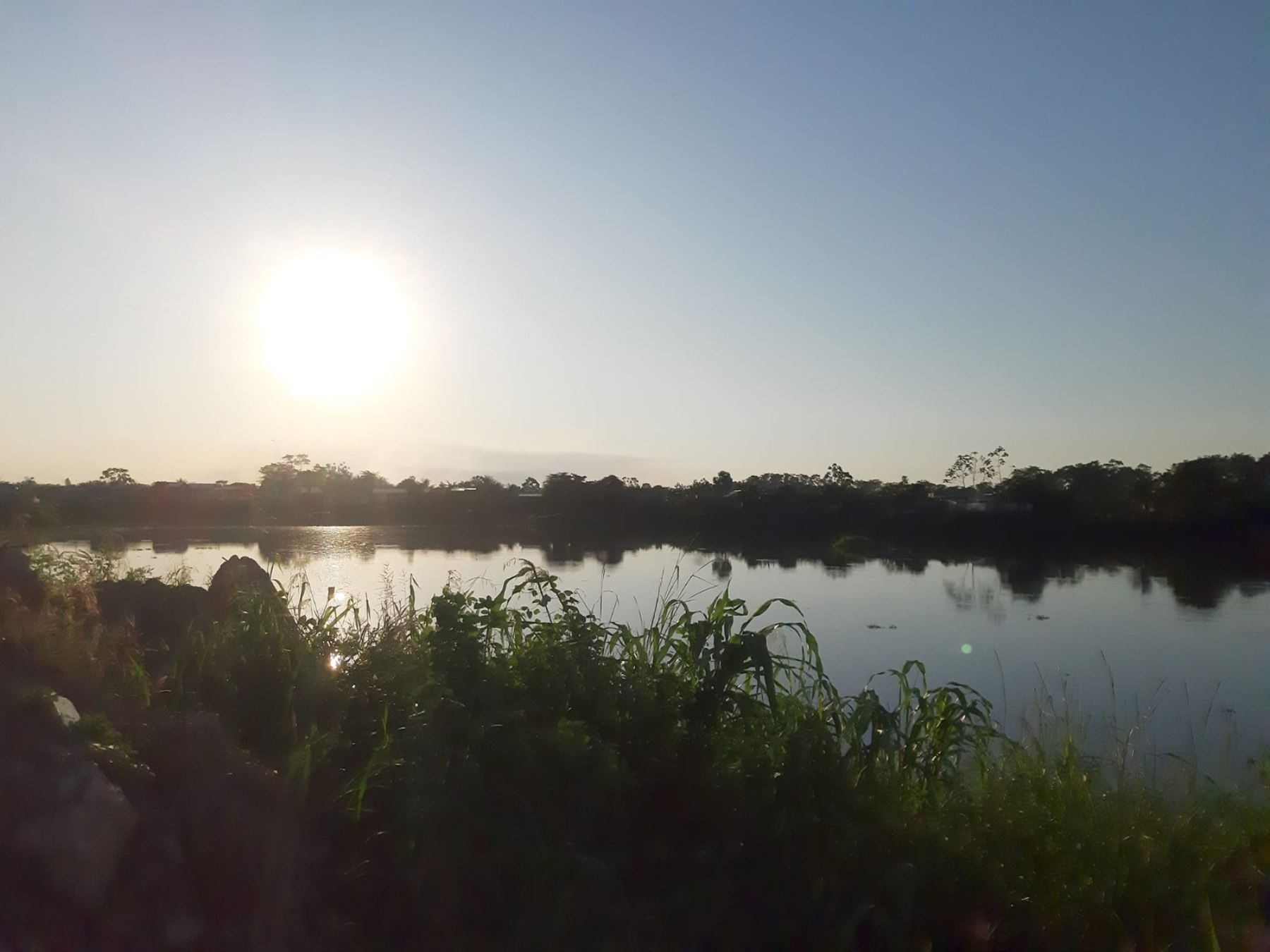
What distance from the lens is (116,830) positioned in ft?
9.29

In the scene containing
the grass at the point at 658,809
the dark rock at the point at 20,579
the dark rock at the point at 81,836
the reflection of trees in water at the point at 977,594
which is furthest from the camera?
the reflection of trees in water at the point at 977,594

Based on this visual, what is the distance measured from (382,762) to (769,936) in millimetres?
1580

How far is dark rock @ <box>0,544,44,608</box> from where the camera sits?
15.3ft

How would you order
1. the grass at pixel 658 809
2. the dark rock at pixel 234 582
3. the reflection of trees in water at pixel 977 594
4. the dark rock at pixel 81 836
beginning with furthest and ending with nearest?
the reflection of trees in water at pixel 977 594 < the dark rock at pixel 234 582 < the grass at pixel 658 809 < the dark rock at pixel 81 836

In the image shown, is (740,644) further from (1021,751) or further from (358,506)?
(358,506)

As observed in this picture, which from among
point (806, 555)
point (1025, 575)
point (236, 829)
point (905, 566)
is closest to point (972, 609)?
point (1025, 575)

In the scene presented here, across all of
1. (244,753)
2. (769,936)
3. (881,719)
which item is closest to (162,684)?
(244,753)

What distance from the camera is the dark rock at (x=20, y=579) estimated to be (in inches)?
183

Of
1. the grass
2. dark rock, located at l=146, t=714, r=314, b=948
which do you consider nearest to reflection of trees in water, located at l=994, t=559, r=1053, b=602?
the grass

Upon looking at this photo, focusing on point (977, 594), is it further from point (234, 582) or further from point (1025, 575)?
point (234, 582)

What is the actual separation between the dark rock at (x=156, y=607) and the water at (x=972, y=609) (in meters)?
1.09

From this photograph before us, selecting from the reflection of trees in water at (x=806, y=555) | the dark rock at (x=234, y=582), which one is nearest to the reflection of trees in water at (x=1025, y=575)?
the reflection of trees in water at (x=806, y=555)

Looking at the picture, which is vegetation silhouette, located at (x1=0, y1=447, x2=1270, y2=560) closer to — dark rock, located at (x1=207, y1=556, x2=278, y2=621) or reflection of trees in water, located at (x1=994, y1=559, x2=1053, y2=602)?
reflection of trees in water, located at (x1=994, y1=559, x2=1053, y2=602)

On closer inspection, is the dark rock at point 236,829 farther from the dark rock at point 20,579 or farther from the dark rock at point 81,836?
the dark rock at point 20,579
